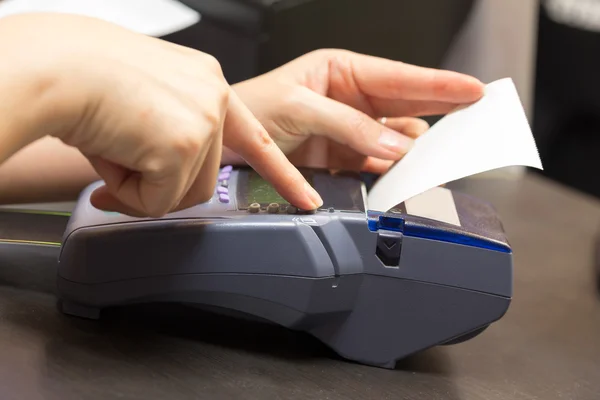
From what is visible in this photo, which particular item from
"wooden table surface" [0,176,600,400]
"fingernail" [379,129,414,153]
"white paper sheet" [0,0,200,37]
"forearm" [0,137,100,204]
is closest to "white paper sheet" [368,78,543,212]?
"fingernail" [379,129,414,153]

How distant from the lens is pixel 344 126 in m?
0.57

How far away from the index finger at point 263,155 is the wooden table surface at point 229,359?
0.11 meters

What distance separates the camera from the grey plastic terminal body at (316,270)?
0.43 m

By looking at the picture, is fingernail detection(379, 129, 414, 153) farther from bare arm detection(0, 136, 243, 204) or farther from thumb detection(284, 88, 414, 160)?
bare arm detection(0, 136, 243, 204)

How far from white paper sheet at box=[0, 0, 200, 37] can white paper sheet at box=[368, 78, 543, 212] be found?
40cm

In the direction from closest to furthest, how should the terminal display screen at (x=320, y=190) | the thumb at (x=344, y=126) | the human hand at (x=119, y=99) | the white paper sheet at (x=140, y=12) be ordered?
1. the human hand at (x=119, y=99)
2. the terminal display screen at (x=320, y=190)
3. the thumb at (x=344, y=126)
4. the white paper sheet at (x=140, y=12)

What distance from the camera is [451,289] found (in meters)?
0.44

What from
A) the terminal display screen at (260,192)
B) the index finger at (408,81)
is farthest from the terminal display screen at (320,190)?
the index finger at (408,81)

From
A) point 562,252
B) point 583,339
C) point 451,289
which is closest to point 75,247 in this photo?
point 451,289

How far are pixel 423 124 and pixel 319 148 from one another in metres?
0.11

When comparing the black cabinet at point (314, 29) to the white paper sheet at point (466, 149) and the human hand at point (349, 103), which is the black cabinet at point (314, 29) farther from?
the white paper sheet at point (466, 149)

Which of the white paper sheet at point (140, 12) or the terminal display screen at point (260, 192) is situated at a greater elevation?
the white paper sheet at point (140, 12)

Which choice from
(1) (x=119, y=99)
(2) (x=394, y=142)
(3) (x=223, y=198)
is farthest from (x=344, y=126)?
(1) (x=119, y=99)

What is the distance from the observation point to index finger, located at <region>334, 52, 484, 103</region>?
0.56 m
